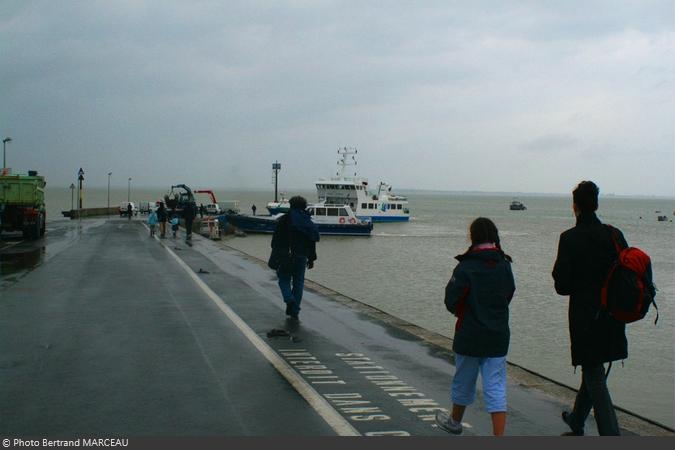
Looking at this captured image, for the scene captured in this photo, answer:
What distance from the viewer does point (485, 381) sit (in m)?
5.70

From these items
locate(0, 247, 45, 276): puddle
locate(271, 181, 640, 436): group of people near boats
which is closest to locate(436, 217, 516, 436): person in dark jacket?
locate(271, 181, 640, 436): group of people near boats

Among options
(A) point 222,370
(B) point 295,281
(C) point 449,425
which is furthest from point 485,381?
(B) point 295,281

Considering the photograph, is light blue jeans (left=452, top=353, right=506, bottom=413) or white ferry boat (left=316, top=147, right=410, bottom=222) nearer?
light blue jeans (left=452, top=353, right=506, bottom=413)

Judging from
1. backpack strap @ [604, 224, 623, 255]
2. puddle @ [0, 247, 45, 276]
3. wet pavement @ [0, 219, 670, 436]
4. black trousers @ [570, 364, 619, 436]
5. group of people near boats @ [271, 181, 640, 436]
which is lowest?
puddle @ [0, 247, 45, 276]

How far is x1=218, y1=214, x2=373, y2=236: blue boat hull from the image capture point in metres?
55.8

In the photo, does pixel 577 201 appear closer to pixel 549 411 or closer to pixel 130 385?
pixel 549 411

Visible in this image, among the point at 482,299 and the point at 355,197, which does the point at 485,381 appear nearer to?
the point at 482,299

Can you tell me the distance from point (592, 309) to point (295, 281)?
6298 millimetres

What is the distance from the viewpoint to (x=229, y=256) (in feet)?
82.8

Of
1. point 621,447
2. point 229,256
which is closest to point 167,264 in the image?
point 229,256

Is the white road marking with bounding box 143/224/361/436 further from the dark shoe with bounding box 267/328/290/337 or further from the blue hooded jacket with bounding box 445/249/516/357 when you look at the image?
the blue hooded jacket with bounding box 445/249/516/357

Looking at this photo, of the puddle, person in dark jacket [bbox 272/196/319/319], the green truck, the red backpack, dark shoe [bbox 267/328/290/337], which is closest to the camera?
the red backpack

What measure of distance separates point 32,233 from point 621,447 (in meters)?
29.2

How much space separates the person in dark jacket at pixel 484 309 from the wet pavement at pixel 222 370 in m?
0.63
